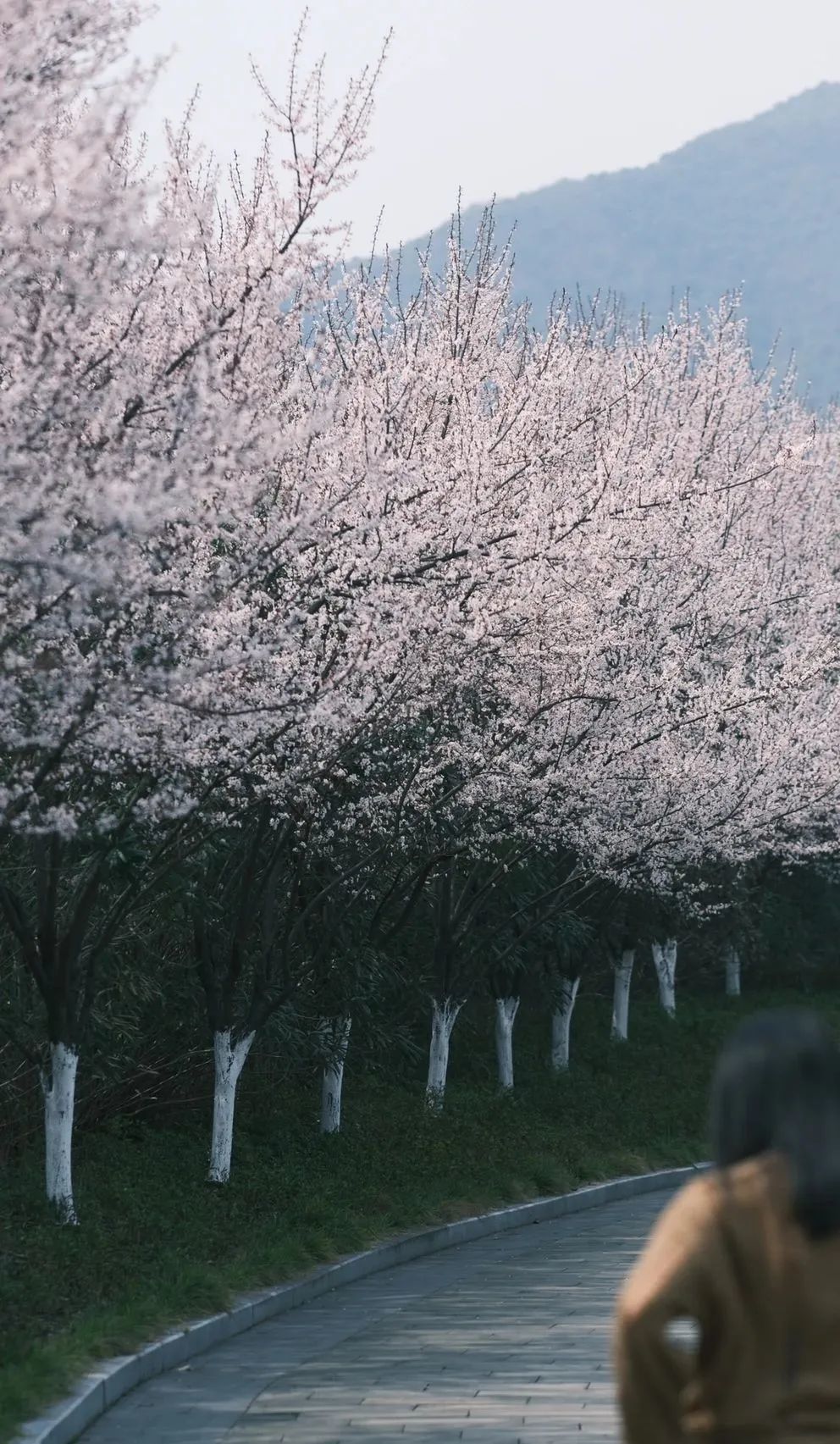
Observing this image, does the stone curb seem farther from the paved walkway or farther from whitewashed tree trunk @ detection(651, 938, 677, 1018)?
whitewashed tree trunk @ detection(651, 938, 677, 1018)

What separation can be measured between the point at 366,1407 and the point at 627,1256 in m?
7.36

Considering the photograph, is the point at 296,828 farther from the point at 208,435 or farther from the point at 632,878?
the point at 632,878

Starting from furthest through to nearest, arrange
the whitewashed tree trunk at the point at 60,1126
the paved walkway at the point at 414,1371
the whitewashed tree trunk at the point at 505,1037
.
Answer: the whitewashed tree trunk at the point at 505,1037, the whitewashed tree trunk at the point at 60,1126, the paved walkway at the point at 414,1371

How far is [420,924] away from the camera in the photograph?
27297 mm

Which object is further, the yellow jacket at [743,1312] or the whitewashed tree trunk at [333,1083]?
the whitewashed tree trunk at [333,1083]

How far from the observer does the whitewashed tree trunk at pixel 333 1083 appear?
2078 cm

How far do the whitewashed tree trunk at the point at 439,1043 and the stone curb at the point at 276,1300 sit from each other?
261 cm

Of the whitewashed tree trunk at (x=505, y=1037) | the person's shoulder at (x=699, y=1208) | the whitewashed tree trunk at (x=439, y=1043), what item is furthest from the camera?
the whitewashed tree trunk at (x=505, y=1037)

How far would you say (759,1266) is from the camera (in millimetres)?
2861

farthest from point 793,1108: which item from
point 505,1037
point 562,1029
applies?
point 562,1029

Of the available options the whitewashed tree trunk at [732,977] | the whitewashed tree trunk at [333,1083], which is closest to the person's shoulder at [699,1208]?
the whitewashed tree trunk at [333,1083]

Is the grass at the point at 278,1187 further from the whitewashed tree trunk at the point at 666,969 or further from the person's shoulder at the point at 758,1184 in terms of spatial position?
the whitewashed tree trunk at the point at 666,969

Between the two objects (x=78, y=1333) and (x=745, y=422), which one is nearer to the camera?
(x=78, y=1333)

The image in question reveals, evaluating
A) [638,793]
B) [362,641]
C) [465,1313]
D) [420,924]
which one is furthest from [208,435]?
[420,924]
